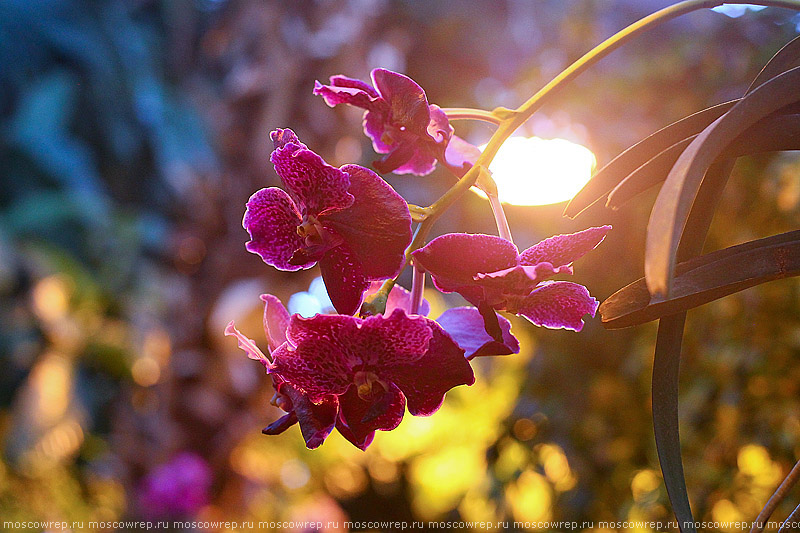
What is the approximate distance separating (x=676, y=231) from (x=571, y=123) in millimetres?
1429

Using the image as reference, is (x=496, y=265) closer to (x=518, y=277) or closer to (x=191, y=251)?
(x=518, y=277)

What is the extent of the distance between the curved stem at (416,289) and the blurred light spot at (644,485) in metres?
0.86

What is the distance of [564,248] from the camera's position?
0.82ft

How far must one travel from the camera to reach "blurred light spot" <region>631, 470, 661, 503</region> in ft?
3.29

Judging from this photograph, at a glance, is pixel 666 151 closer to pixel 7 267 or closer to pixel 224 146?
pixel 224 146

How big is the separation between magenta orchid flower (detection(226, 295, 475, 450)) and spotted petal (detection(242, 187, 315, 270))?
1.4 inches

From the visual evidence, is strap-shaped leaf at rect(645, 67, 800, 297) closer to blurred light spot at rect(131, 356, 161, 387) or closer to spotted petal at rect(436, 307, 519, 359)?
spotted petal at rect(436, 307, 519, 359)

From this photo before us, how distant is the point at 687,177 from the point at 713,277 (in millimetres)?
83

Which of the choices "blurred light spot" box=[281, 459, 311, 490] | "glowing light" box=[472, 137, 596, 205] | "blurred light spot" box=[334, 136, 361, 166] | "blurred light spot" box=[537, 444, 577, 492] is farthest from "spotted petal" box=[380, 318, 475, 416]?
"blurred light spot" box=[281, 459, 311, 490]

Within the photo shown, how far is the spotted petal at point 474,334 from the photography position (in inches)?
10.3

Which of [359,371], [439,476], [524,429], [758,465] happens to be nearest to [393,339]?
[359,371]

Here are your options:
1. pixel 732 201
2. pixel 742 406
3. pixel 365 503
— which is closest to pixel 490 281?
pixel 742 406

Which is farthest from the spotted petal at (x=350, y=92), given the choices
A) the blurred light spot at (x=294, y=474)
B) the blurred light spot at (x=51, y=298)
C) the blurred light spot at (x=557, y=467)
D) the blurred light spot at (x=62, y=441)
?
the blurred light spot at (x=51, y=298)

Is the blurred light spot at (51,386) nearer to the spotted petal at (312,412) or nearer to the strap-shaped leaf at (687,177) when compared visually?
the spotted petal at (312,412)
